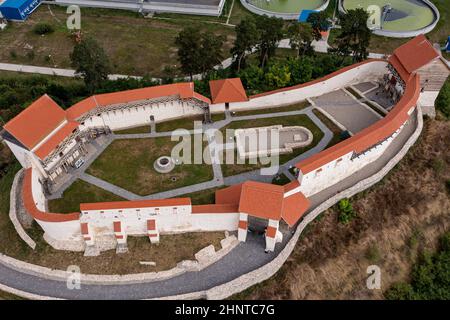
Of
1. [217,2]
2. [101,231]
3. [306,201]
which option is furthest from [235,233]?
[217,2]

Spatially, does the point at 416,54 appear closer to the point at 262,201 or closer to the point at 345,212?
the point at 345,212

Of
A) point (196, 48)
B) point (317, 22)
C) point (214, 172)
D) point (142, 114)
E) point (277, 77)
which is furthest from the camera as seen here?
point (317, 22)

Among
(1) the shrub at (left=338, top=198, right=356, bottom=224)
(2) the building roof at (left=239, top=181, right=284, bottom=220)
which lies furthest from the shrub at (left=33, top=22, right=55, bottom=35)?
(1) the shrub at (left=338, top=198, right=356, bottom=224)

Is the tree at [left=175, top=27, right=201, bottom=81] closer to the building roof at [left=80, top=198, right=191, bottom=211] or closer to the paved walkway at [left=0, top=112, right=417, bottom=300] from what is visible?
the building roof at [left=80, top=198, right=191, bottom=211]

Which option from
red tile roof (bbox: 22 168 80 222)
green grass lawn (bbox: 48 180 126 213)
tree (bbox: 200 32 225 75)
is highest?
tree (bbox: 200 32 225 75)

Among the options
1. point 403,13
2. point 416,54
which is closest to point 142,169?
point 416,54

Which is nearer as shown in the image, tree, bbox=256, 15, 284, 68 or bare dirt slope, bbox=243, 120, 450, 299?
bare dirt slope, bbox=243, 120, 450, 299

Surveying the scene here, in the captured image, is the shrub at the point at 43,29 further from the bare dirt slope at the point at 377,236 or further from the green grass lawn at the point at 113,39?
the bare dirt slope at the point at 377,236
